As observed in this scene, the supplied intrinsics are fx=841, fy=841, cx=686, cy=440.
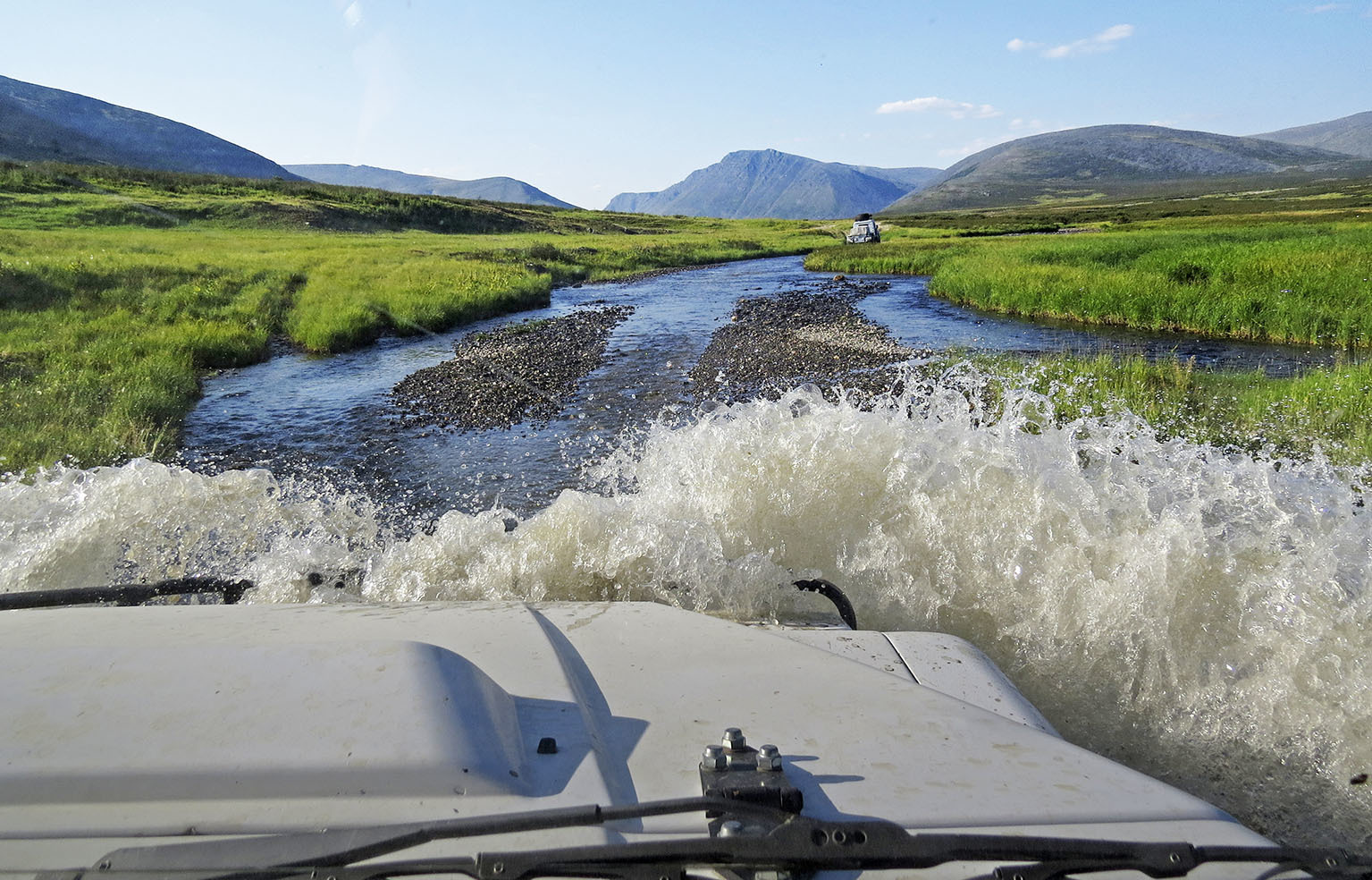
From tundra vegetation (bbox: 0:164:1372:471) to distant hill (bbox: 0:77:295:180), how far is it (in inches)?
2929

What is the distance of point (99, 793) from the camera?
5.20 feet

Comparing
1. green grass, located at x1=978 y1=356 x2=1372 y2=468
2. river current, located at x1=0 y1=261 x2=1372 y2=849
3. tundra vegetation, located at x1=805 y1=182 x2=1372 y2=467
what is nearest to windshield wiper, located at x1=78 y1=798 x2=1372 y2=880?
river current, located at x1=0 y1=261 x2=1372 y2=849

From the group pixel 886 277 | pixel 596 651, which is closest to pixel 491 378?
pixel 596 651

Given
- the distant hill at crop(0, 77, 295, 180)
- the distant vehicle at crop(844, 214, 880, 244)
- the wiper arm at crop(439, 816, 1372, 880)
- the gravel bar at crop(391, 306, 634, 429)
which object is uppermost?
the distant hill at crop(0, 77, 295, 180)

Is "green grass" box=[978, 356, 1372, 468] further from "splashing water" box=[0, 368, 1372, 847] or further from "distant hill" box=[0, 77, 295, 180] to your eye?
"distant hill" box=[0, 77, 295, 180]

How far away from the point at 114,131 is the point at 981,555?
173 meters

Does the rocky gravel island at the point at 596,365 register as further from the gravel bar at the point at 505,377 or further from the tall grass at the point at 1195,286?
the tall grass at the point at 1195,286

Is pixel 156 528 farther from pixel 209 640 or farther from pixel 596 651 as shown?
pixel 596 651

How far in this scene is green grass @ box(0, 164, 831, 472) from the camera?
38.1 feet

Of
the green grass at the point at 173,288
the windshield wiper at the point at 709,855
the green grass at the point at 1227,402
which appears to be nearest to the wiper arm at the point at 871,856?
the windshield wiper at the point at 709,855

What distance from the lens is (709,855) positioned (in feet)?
4.82

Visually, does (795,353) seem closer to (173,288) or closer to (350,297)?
(350,297)

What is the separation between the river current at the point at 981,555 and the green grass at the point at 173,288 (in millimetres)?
4532

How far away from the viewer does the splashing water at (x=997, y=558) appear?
13.5 ft
